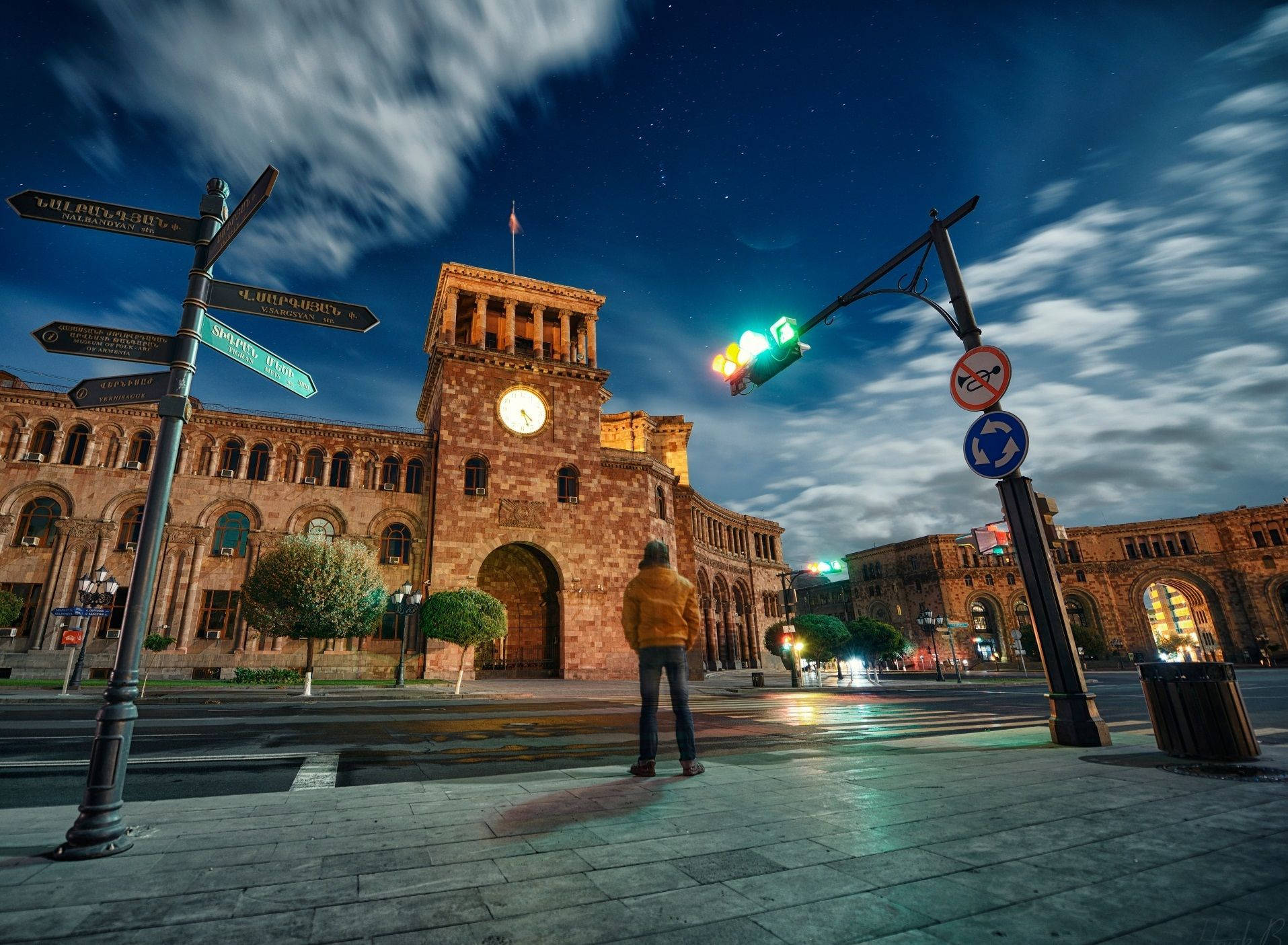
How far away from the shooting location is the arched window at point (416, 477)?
28.2 meters

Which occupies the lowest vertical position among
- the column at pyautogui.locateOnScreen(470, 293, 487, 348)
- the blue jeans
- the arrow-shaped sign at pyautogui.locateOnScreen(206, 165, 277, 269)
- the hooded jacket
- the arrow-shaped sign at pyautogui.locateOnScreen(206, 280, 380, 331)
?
the blue jeans

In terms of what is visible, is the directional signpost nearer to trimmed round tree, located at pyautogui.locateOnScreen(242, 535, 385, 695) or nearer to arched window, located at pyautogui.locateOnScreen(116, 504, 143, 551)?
trimmed round tree, located at pyautogui.locateOnScreen(242, 535, 385, 695)

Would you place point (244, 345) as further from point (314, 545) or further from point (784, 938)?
point (314, 545)

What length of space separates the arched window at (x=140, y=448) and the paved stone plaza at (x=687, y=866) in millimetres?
27962

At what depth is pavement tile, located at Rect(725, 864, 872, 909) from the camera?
2.16 m

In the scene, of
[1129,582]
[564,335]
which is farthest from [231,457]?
[1129,582]

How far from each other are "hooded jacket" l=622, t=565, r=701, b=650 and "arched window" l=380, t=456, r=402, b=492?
83.9 ft

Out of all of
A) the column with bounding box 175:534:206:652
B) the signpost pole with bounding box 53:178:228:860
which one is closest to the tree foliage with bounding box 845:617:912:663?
the column with bounding box 175:534:206:652

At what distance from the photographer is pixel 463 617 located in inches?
877

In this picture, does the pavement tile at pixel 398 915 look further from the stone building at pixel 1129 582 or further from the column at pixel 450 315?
the stone building at pixel 1129 582

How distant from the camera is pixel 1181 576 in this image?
4969 cm

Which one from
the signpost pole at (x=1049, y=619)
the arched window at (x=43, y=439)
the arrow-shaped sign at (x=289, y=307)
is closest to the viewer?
the arrow-shaped sign at (x=289, y=307)

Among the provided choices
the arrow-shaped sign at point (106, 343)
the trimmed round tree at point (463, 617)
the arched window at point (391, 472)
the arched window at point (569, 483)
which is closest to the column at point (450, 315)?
the arched window at point (391, 472)

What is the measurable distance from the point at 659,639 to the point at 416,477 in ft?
85.5
